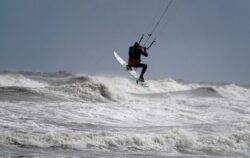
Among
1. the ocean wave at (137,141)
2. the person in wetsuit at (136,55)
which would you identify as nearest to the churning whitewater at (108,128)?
the ocean wave at (137,141)

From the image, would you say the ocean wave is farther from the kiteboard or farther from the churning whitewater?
the kiteboard

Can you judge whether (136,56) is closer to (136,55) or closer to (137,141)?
(136,55)

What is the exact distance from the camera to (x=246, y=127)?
830 inches

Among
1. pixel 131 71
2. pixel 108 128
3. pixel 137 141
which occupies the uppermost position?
pixel 131 71

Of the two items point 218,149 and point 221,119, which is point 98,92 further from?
point 218,149

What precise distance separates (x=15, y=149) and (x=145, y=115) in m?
9.42

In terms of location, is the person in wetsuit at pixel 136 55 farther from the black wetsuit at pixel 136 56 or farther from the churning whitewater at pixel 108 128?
the churning whitewater at pixel 108 128

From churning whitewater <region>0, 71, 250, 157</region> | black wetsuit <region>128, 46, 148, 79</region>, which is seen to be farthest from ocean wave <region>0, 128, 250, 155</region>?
black wetsuit <region>128, 46, 148, 79</region>

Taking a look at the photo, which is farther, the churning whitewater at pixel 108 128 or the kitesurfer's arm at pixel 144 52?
the kitesurfer's arm at pixel 144 52

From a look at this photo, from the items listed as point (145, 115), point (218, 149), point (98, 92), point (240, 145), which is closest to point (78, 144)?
point (218, 149)

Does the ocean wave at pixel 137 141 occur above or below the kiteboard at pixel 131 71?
below

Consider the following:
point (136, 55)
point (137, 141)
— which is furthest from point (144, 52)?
point (137, 141)

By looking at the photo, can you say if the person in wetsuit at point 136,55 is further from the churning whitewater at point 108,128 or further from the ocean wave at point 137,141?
the ocean wave at point 137,141

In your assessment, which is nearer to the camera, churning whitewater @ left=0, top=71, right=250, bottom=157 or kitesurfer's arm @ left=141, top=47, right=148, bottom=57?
churning whitewater @ left=0, top=71, right=250, bottom=157
